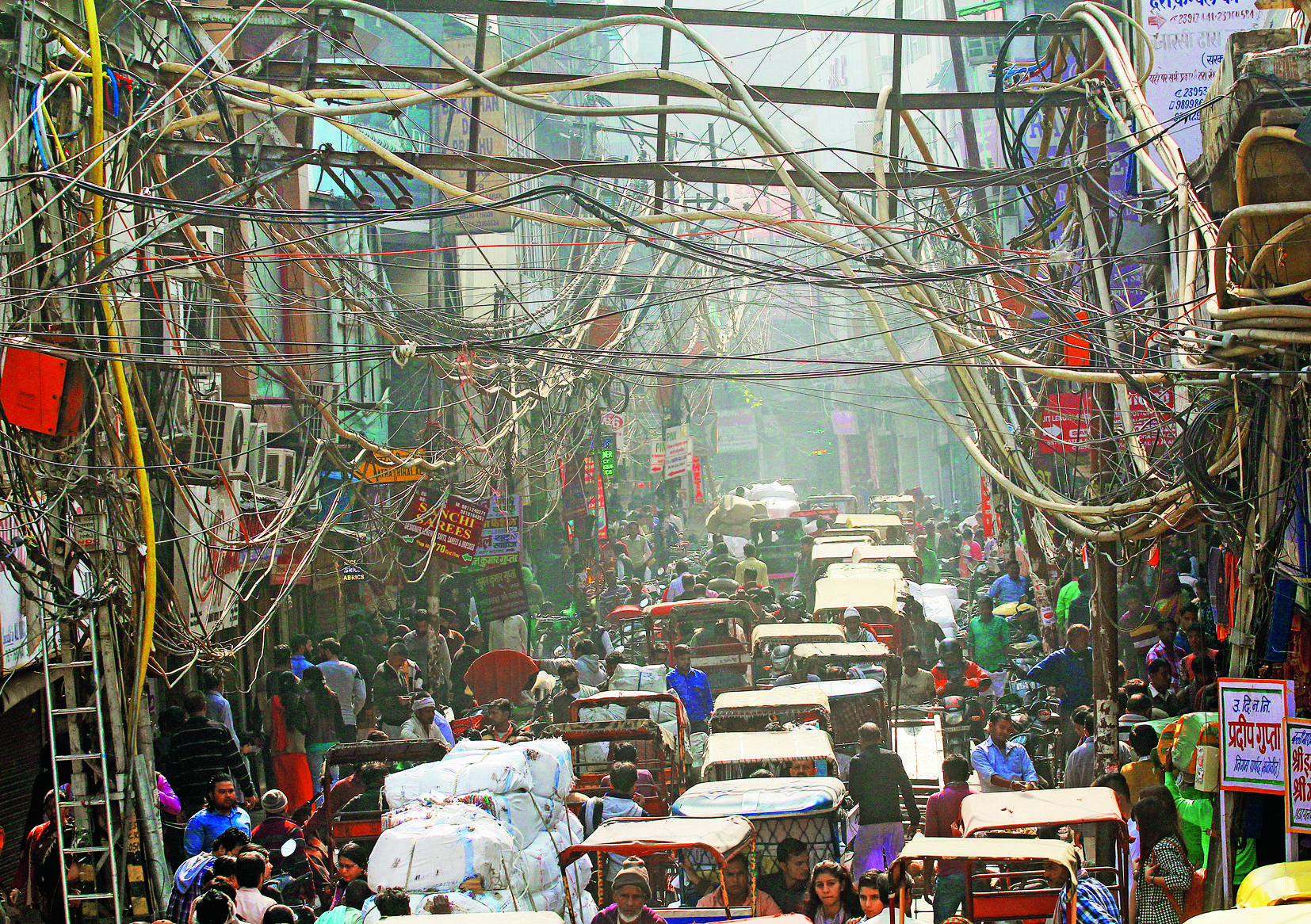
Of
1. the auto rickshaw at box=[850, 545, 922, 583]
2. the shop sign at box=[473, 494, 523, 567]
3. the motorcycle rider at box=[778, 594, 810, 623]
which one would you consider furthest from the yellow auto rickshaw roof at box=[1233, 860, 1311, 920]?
the auto rickshaw at box=[850, 545, 922, 583]

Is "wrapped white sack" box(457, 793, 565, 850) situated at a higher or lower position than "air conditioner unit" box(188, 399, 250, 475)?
lower

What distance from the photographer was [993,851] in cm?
706

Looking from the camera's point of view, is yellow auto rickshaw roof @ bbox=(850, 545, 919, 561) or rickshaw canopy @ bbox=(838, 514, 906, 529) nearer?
yellow auto rickshaw roof @ bbox=(850, 545, 919, 561)

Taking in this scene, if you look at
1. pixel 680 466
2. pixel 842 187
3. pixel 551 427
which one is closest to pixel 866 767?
pixel 842 187

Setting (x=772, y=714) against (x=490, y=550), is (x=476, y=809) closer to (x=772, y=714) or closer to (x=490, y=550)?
(x=772, y=714)

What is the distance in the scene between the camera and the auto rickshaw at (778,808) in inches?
344

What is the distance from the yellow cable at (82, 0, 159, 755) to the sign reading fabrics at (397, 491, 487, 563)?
29.1 feet

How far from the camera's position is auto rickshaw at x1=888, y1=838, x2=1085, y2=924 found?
6.94 metres

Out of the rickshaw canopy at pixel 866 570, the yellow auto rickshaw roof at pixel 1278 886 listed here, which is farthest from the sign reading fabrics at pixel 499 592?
the yellow auto rickshaw roof at pixel 1278 886

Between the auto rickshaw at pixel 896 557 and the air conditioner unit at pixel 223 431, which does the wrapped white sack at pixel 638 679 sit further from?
the auto rickshaw at pixel 896 557

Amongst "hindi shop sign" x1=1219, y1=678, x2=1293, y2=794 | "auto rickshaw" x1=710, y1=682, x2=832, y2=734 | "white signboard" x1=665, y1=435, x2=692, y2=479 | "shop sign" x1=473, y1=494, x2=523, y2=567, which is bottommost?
"auto rickshaw" x1=710, y1=682, x2=832, y2=734

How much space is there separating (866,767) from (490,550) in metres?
10.5

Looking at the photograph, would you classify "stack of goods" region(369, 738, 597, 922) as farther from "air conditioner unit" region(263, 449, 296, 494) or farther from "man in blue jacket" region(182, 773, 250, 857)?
"air conditioner unit" region(263, 449, 296, 494)

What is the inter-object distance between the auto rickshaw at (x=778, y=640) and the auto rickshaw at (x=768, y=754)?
5094 millimetres
